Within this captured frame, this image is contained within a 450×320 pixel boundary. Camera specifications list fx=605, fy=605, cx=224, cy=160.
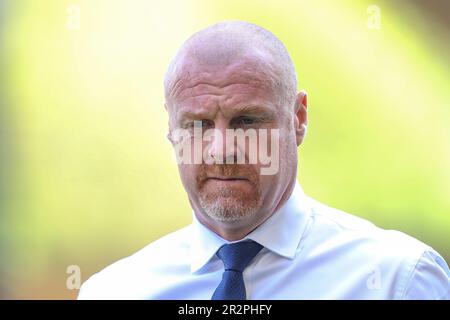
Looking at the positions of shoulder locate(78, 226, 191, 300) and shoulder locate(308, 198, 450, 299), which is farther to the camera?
shoulder locate(78, 226, 191, 300)

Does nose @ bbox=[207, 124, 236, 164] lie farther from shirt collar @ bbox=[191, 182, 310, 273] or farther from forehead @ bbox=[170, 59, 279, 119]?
shirt collar @ bbox=[191, 182, 310, 273]

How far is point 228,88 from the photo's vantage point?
1.33m

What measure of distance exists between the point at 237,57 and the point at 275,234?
42 cm

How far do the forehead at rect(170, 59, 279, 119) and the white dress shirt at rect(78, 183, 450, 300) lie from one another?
0.93 feet

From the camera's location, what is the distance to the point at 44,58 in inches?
85.0

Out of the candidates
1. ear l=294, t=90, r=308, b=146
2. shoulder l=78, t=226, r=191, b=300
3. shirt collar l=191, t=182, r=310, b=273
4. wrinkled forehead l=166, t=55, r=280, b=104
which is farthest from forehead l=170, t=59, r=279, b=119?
shoulder l=78, t=226, r=191, b=300

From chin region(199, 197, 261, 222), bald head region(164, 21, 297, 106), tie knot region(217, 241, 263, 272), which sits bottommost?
tie knot region(217, 241, 263, 272)

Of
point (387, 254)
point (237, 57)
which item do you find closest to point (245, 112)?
point (237, 57)

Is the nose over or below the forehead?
below

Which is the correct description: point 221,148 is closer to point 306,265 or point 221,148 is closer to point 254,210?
point 254,210

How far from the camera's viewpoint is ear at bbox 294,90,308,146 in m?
1.49

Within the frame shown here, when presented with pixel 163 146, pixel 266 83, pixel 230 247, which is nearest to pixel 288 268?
pixel 230 247

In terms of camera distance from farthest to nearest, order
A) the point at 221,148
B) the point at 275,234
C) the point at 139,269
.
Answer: the point at 139,269
the point at 275,234
the point at 221,148
